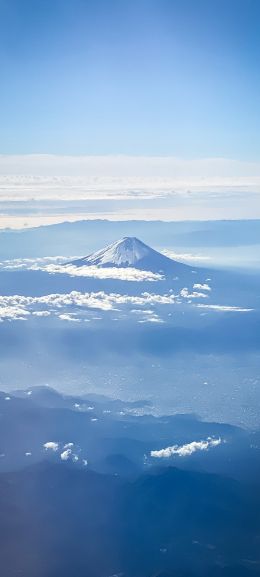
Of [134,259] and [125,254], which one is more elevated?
[125,254]

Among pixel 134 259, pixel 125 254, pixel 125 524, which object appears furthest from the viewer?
pixel 125 254

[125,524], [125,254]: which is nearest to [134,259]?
[125,254]

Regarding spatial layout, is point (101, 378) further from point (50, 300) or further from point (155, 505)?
point (50, 300)

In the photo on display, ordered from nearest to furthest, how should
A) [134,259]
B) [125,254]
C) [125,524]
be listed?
[125,524], [134,259], [125,254]

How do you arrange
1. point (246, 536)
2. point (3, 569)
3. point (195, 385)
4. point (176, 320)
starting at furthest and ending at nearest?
point (176, 320) → point (195, 385) → point (246, 536) → point (3, 569)

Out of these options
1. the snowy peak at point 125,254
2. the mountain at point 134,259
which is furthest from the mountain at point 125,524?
the snowy peak at point 125,254

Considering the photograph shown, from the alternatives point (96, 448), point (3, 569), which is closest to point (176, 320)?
point (96, 448)

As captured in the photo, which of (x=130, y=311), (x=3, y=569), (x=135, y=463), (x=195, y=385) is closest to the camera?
(x=3, y=569)

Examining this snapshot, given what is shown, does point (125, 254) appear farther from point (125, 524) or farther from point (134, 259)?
point (125, 524)

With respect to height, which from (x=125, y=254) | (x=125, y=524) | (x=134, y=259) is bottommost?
(x=125, y=524)
